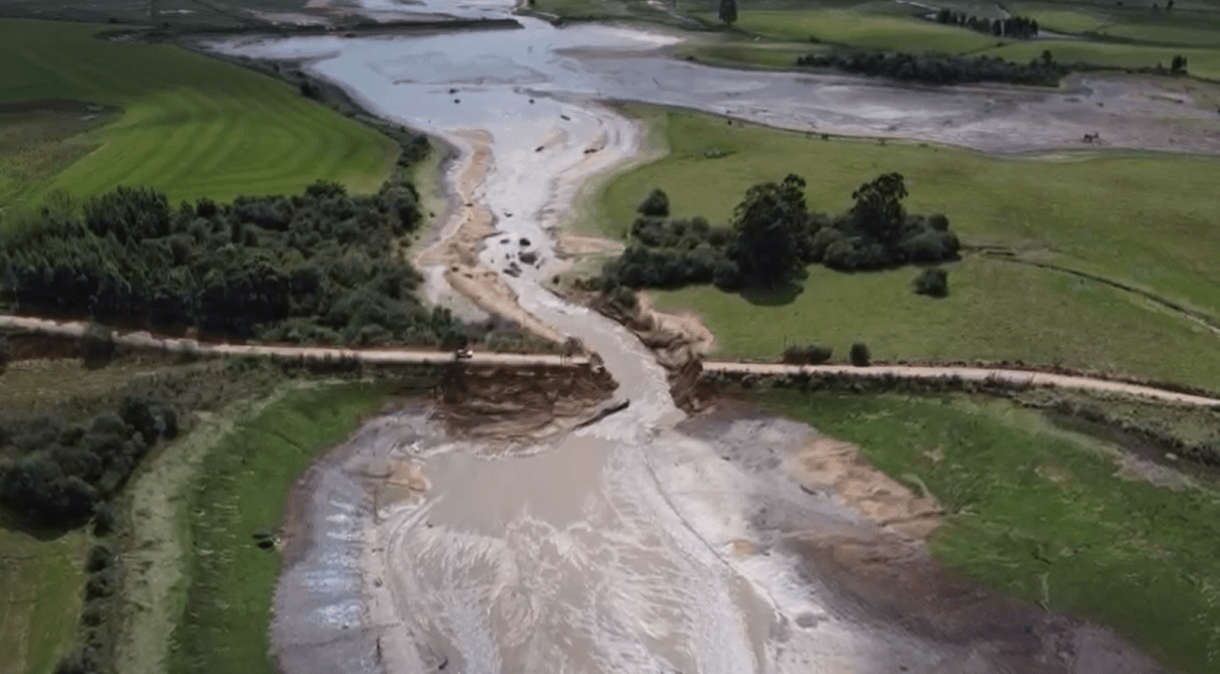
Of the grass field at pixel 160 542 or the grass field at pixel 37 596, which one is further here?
the grass field at pixel 160 542

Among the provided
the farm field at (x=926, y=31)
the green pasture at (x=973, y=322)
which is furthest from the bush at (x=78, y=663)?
the farm field at (x=926, y=31)

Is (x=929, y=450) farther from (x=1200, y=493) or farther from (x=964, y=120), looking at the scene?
(x=964, y=120)

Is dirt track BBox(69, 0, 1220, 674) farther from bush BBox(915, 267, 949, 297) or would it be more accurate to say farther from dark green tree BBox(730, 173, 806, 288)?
bush BBox(915, 267, 949, 297)

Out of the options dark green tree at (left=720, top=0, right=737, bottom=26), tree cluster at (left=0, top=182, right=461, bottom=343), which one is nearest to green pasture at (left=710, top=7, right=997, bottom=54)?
dark green tree at (left=720, top=0, right=737, bottom=26)

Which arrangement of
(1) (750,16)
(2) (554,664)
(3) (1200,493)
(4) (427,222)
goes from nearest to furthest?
(2) (554,664) → (3) (1200,493) → (4) (427,222) → (1) (750,16)

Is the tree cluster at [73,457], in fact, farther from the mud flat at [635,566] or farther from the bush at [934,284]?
the bush at [934,284]

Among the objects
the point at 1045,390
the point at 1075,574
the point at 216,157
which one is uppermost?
the point at 216,157

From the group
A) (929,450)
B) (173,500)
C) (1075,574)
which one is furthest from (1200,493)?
(173,500)
